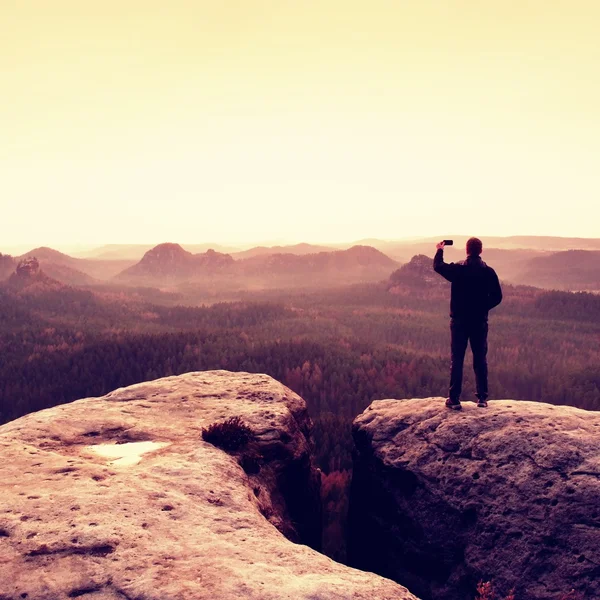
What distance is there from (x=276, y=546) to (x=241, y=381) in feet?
22.0

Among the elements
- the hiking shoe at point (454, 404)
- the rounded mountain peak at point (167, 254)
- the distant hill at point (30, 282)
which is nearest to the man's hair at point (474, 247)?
the hiking shoe at point (454, 404)

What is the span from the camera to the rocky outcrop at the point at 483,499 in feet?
23.3

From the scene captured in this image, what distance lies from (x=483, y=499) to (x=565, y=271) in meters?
105

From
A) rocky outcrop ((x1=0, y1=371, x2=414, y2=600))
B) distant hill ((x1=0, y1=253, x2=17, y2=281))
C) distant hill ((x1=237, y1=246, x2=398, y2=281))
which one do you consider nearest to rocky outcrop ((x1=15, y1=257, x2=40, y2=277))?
distant hill ((x1=0, y1=253, x2=17, y2=281))

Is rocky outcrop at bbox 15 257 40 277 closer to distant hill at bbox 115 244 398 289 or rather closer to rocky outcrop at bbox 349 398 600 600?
distant hill at bbox 115 244 398 289

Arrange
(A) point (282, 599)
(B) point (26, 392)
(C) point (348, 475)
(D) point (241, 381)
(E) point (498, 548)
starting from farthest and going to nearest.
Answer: (B) point (26, 392) < (C) point (348, 475) < (D) point (241, 381) < (E) point (498, 548) < (A) point (282, 599)

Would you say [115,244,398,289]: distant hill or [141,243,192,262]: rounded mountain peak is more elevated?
[141,243,192,262]: rounded mountain peak

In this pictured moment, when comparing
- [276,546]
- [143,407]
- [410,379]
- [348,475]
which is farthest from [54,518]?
[410,379]

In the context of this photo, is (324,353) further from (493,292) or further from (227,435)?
(227,435)

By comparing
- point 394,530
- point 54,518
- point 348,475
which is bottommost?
point 348,475

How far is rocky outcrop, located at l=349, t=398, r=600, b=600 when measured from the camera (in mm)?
7094

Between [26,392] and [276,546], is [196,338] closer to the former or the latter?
[26,392]

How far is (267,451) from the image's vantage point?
28.9 feet

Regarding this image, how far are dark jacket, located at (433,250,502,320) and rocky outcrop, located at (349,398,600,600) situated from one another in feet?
6.90
